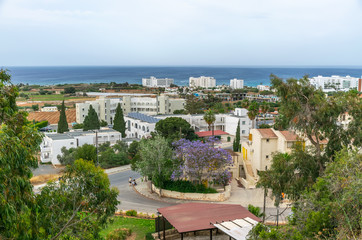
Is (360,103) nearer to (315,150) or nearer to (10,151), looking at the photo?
(315,150)

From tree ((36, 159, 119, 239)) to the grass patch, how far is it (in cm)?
850

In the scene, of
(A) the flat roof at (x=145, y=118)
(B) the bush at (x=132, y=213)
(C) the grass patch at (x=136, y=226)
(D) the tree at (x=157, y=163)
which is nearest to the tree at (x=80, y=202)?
(C) the grass patch at (x=136, y=226)

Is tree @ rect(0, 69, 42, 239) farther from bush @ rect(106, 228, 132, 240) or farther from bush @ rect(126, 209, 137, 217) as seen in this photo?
bush @ rect(126, 209, 137, 217)

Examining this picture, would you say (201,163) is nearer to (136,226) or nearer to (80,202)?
(136,226)

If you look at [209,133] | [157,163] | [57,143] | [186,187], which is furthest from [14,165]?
[209,133]

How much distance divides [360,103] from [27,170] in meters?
17.3

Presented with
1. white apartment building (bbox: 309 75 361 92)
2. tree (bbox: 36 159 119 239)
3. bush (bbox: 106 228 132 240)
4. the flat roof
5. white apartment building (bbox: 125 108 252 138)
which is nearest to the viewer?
tree (bbox: 36 159 119 239)

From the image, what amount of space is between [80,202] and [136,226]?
10614 mm

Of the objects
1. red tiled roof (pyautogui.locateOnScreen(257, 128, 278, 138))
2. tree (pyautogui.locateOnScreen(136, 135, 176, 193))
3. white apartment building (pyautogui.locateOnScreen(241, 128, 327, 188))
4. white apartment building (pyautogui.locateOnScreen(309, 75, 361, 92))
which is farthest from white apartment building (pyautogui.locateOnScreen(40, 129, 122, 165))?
white apartment building (pyautogui.locateOnScreen(309, 75, 361, 92))

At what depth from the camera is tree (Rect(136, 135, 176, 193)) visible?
27.8m

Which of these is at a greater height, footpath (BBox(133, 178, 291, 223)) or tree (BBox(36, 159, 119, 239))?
tree (BBox(36, 159, 119, 239))

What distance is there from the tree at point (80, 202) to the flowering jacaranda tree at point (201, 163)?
15.2m

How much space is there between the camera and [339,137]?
64.7ft

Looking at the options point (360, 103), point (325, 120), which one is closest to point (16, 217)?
point (325, 120)
